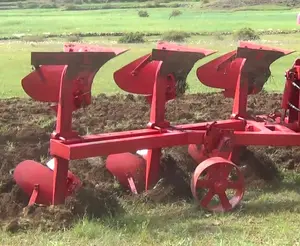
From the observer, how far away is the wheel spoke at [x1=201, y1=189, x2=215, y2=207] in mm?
6539

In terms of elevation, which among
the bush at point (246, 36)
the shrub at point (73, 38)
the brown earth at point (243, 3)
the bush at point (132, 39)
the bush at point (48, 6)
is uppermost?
the bush at point (246, 36)

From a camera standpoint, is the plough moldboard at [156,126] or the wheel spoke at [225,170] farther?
the wheel spoke at [225,170]

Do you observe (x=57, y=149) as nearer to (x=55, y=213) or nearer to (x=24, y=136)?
(x=55, y=213)

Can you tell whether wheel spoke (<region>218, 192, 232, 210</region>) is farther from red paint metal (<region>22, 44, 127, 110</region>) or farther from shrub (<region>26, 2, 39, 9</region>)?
shrub (<region>26, 2, 39, 9</region>)

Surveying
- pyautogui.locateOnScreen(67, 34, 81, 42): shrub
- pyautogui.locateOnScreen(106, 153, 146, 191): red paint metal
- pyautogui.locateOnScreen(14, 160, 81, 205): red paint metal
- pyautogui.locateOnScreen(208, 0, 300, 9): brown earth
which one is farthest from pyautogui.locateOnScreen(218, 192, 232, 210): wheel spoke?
pyautogui.locateOnScreen(208, 0, 300, 9): brown earth

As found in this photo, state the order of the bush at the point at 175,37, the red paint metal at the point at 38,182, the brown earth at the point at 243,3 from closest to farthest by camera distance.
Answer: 1. the red paint metal at the point at 38,182
2. the bush at the point at 175,37
3. the brown earth at the point at 243,3

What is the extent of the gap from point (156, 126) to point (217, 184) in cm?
87

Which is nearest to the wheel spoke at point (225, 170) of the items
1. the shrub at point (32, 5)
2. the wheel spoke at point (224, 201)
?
the wheel spoke at point (224, 201)

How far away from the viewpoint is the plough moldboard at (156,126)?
6.27m

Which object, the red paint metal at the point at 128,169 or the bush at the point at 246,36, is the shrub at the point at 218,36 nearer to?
the bush at the point at 246,36

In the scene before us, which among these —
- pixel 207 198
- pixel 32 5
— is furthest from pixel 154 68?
pixel 32 5

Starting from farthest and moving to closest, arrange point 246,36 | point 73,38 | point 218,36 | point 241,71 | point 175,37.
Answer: point 218,36 < point 73,38 < point 175,37 < point 246,36 < point 241,71

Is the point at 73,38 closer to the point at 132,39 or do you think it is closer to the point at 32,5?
the point at 132,39

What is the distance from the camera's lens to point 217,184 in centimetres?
657
